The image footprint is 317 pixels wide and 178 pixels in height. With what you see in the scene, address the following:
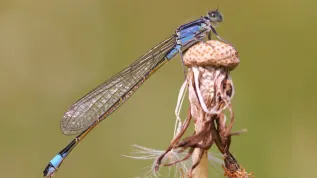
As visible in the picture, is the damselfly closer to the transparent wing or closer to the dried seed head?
the transparent wing

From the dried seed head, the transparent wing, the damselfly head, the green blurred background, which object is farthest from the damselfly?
the green blurred background

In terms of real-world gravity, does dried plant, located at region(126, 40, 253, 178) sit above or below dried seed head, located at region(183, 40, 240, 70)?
below

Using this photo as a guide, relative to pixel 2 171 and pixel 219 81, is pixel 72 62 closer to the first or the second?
pixel 2 171

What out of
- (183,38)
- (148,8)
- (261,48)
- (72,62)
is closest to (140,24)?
(148,8)

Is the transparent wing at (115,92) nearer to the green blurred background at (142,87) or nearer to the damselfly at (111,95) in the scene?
the damselfly at (111,95)

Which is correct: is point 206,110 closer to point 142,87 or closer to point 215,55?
point 215,55

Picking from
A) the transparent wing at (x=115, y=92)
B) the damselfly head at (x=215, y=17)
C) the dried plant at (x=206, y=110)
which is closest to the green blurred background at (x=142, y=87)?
the transparent wing at (x=115, y=92)

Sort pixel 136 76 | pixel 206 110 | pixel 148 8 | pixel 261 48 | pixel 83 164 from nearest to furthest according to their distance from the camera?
pixel 206 110
pixel 136 76
pixel 83 164
pixel 261 48
pixel 148 8
